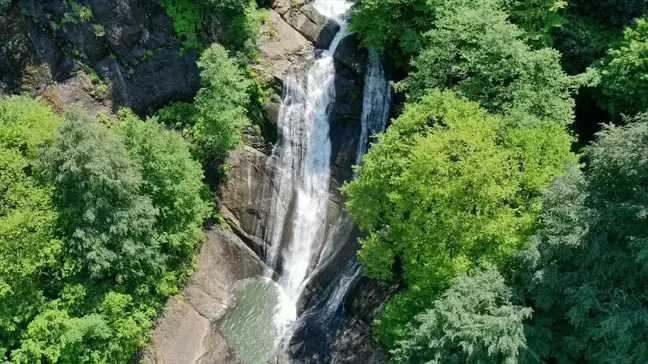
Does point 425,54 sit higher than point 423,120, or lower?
higher

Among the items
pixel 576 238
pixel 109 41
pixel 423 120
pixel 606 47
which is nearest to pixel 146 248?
pixel 109 41

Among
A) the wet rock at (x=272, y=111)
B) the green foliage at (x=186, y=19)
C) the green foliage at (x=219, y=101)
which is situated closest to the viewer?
the green foliage at (x=219, y=101)

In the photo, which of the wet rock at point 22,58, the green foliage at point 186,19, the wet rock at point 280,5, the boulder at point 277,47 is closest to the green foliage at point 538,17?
the boulder at point 277,47

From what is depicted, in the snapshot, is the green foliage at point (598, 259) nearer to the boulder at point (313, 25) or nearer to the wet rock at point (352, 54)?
the wet rock at point (352, 54)

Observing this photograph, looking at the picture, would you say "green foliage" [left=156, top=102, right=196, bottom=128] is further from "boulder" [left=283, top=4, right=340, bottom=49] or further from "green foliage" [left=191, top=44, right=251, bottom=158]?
"boulder" [left=283, top=4, right=340, bottom=49]

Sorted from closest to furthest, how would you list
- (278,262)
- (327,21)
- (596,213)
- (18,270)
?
(596,213), (18,270), (278,262), (327,21)

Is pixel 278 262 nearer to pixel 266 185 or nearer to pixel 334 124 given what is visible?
pixel 266 185
